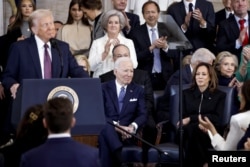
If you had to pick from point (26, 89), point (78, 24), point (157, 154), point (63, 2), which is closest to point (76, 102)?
point (26, 89)

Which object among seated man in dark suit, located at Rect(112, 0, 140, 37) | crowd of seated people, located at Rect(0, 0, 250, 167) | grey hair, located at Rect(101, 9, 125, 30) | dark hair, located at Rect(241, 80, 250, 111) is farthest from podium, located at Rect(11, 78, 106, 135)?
seated man in dark suit, located at Rect(112, 0, 140, 37)

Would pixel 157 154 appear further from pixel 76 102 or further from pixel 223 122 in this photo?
pixel 76 102

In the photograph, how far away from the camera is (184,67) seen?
432 inches

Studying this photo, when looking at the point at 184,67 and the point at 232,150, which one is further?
the point at 184,67

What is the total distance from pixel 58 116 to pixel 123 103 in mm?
4160

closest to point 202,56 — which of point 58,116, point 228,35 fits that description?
point 228,35

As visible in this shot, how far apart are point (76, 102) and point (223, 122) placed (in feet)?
7.76

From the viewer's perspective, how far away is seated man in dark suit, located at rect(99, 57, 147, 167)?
9922 millimetres

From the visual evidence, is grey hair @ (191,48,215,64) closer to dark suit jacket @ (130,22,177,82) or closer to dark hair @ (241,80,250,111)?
dark suit jacket @ (130,22,177,82)

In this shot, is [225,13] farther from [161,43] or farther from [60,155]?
[60,155]

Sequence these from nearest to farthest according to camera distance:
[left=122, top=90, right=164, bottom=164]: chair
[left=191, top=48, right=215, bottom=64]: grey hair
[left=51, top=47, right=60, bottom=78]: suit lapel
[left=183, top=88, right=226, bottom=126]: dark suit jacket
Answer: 1. [left=51, top=47, right=60, bottom=78]: suit lapel
2. [left=122, top=90, right=164, bottom=164]: chair
3. [left=183, top=88, right=226, bottom=126]: dark suit jacket
4. [left=191, top=48, right=215, bottom=64]: grey hair

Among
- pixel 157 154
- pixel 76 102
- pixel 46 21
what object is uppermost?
pixel 46 21

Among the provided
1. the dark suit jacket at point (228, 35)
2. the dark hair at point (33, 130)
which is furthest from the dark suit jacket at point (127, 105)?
the dark hair at point (33, 130)

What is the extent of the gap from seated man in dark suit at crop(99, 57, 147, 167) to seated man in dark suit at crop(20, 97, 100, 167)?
12.3 ft
